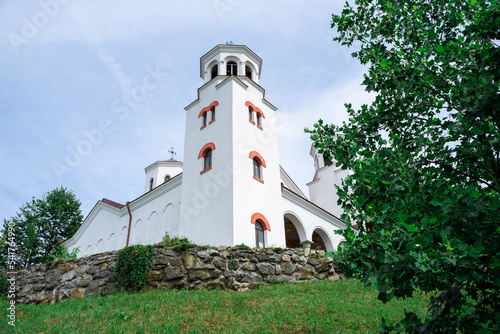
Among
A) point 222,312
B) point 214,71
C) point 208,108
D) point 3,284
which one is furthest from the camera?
point 214,71

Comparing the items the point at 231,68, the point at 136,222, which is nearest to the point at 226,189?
the point at 231,68

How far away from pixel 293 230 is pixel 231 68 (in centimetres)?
1038

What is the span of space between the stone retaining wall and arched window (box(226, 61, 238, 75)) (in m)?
10.6

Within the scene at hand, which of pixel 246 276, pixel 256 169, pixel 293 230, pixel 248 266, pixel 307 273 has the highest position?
pixel 256 169

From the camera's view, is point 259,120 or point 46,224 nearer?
point 259,120

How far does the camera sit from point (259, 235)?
44.2ft

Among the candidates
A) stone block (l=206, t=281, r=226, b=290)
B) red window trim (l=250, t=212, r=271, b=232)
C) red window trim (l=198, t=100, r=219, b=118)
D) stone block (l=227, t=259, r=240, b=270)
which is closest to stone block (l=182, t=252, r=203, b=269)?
stone block (l=206, t=281, r=226, b=290)

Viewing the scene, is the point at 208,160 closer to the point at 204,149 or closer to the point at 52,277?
the point at 204,149

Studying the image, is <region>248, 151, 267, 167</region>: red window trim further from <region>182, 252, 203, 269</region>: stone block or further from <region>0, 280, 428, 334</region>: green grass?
<region>0, 280, 428, 334</region>: green grass

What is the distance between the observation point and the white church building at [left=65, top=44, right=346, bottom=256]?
13.5 m

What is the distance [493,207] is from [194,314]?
21.5ft

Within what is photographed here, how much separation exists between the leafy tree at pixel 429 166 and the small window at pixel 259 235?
895cm

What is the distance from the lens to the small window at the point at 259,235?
13228 mm

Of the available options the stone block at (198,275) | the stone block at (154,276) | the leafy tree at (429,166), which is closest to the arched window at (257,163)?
the stone block at (198,275)
